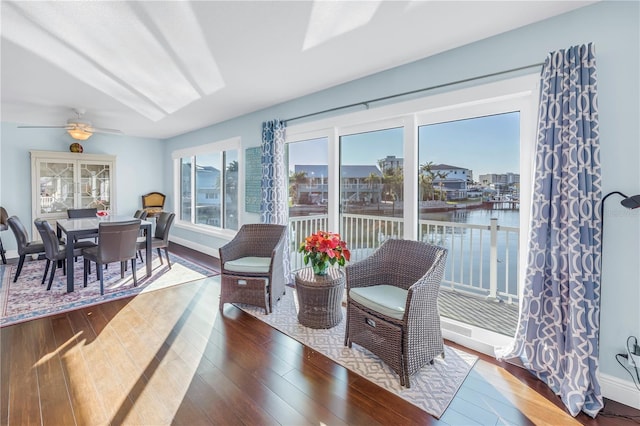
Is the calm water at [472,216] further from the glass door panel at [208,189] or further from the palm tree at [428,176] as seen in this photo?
the glass door panel at [208,189]

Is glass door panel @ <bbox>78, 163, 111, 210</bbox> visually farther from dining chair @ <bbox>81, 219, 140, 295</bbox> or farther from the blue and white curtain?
the blue and white curtain

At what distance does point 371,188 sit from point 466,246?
4.30 feet

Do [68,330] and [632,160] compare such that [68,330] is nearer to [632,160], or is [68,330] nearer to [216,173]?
[216,173]

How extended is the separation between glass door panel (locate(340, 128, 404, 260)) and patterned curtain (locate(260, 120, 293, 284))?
35.2 inches

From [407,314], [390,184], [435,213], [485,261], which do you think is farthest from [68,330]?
[485,261]

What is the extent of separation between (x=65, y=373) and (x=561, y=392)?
134 inches

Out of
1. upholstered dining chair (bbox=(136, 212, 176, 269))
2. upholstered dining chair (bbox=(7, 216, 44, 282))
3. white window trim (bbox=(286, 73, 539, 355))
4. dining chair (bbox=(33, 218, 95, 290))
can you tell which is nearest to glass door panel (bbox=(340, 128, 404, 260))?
white window trim (bbox=(286, 73, 539, 355))

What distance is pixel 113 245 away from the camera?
3771 mm

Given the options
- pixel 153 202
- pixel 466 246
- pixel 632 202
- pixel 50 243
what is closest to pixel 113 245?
pixel 50 243

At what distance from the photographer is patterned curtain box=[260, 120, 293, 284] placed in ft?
Result: 13.6

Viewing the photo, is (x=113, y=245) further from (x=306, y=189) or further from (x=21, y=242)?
(x=306, y=189)

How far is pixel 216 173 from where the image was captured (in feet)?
19.9

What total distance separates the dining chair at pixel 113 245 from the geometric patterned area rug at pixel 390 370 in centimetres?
218

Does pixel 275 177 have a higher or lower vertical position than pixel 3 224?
higher
